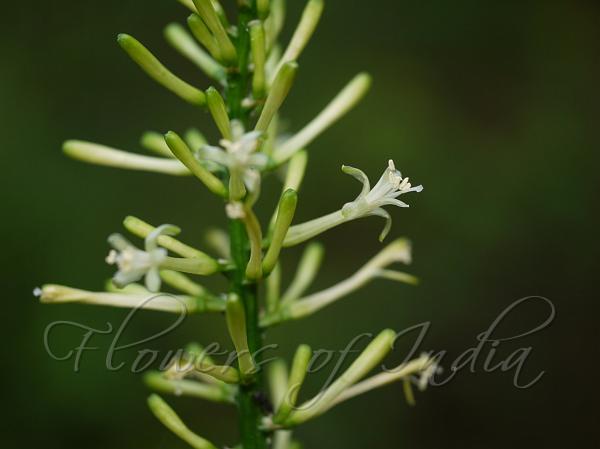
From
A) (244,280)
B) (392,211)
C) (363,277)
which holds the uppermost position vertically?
(392,211)

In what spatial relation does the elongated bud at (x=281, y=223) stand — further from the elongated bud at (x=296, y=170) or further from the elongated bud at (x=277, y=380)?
the elongated bud at (x=277, y=380)

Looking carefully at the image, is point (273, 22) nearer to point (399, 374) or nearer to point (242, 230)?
point (242, 230)

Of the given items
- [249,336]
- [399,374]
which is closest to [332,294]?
[399,374]

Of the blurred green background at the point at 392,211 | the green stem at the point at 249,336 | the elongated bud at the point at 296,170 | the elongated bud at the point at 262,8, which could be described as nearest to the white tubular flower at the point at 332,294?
the green stem at the point at 249,336

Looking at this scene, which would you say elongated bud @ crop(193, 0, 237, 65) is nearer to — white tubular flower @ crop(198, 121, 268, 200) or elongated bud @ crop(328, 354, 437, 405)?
white tubular flower @ crop(198, 121, 268, 200)

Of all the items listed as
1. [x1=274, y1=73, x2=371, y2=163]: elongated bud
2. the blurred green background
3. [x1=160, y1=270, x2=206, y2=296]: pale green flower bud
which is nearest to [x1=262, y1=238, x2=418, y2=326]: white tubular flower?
[x1=160, y1=270, x2=206, y2=296]: pale green flower bud

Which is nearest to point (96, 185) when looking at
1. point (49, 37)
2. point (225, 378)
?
point (49, 37)
